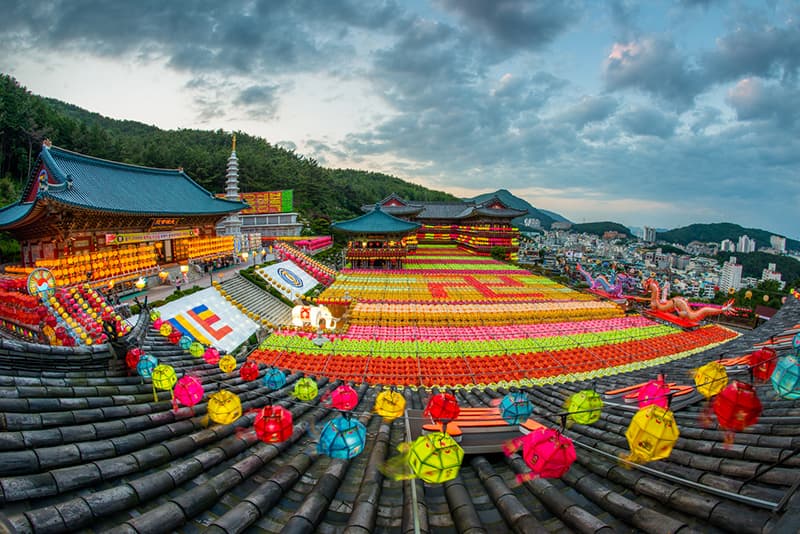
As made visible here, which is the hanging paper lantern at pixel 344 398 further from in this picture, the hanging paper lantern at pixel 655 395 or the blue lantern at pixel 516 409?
the hanging paper lantern at pixel 655 395

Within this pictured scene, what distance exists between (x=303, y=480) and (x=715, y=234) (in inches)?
9156

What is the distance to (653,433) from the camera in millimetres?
3158

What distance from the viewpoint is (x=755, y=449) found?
3234mm

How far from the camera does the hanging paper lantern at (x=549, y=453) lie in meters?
3.09

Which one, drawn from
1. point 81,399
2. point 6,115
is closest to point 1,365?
point 81,399

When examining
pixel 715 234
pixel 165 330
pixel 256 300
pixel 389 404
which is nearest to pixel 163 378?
pixel 389 404

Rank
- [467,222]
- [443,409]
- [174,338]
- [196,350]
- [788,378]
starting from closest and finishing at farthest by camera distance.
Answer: [788,378]
[443,409]
[196,350]
[174,338]
[467,222]

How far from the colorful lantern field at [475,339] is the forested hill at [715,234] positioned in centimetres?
19802

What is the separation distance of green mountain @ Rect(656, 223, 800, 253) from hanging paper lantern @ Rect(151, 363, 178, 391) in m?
218

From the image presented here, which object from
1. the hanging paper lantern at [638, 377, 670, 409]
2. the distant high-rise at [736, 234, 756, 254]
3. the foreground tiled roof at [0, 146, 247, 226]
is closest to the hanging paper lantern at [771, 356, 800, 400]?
the hanging paper lantern at [638, 377, 670, 409]

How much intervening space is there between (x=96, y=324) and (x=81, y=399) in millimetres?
7228

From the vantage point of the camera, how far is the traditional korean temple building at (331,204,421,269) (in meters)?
32.2

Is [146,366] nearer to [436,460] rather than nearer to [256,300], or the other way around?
[436,460]

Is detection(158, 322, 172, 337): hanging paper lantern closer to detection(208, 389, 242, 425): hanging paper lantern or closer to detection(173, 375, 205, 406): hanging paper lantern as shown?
detection(173, 375, 205, 406): hanging paper lantern
